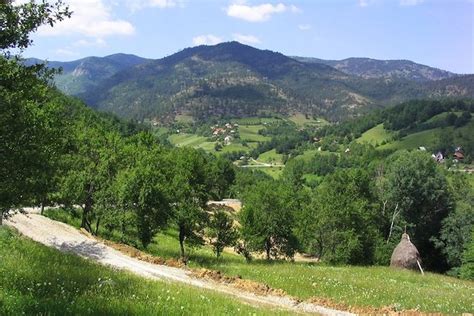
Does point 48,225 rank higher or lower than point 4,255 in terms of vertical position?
lower

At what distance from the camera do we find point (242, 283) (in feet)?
92.5

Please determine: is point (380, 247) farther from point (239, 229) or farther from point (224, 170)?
point (224, 170)

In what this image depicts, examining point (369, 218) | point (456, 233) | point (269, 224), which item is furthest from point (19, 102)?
point (456, 233)

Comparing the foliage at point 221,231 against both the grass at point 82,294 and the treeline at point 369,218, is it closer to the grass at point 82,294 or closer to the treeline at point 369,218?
the treeline at point 369,218

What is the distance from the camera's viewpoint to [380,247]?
67.7 m

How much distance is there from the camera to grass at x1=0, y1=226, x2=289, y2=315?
13113 mm

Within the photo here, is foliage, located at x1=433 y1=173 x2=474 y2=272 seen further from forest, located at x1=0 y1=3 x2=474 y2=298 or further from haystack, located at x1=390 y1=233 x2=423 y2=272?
haystack, located at x1=390 y1=233 x2=423 y2=272

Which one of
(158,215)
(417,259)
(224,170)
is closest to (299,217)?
(417,259)

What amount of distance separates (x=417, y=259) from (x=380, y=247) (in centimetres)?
1365

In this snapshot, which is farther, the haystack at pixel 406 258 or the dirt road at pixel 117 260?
the haystack at pixel 406 258

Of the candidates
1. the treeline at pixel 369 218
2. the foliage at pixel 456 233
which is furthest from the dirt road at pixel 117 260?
the foliage at pixel 456 233

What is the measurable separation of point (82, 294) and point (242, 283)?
46.0 feet

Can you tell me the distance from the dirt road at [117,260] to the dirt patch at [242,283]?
0.51m

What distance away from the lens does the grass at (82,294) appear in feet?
43.0
